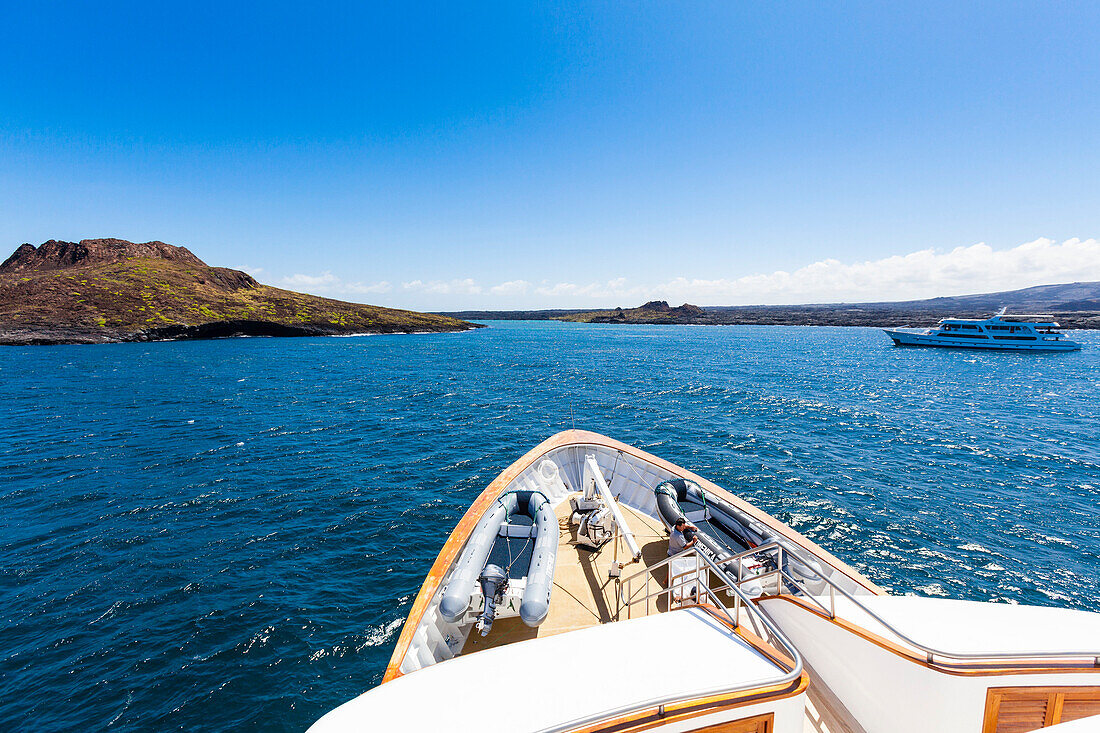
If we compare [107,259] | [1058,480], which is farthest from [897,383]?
[107,259]

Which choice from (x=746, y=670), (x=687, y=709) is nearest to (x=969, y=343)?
(x=746, y=670)

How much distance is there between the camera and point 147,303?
4168 inches

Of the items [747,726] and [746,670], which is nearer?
[747,726]

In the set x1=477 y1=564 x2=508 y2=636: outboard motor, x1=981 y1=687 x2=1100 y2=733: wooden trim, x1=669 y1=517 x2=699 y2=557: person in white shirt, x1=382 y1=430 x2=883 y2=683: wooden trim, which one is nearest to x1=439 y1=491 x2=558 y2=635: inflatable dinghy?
x1=477 y1=564 x2=508 y2=636: outboard motor

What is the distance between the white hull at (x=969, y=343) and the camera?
3049 inches

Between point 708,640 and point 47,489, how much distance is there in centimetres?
2937

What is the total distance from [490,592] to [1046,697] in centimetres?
765

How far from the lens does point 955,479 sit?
2069cm

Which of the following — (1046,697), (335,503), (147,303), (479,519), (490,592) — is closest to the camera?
(1046,697)

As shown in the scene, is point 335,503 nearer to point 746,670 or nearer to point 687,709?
point 687,709

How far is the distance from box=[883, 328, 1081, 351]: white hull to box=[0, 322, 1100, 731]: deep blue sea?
49049 millimetres

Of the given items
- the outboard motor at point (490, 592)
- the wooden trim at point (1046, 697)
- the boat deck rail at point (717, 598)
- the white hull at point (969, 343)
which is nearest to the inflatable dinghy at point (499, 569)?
the outboard motor at point (490, 592)

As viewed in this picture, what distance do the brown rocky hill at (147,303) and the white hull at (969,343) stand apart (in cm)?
14338

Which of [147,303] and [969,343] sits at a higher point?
[147,303]
